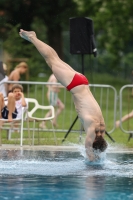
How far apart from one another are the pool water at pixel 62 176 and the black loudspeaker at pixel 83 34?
121 inches

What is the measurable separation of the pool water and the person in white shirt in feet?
5.48

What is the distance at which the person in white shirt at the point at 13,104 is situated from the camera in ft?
52.5

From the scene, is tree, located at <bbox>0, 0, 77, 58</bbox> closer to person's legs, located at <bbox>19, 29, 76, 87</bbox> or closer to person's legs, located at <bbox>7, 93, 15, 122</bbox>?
person's legs, located at <bbox>7, 93, 15, 122</bbox>

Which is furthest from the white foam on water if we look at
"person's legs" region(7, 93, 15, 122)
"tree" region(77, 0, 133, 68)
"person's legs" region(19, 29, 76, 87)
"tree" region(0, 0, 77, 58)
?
"tree" region(0, 0, 77, 58)

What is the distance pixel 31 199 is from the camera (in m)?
9.23

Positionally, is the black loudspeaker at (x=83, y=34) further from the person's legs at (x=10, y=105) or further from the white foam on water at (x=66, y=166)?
the white foam on water at (x=66, y=166)

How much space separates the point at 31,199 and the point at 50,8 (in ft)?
108

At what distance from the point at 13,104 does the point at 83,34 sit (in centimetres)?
216

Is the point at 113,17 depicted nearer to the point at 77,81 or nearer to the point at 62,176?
the point at 77,81

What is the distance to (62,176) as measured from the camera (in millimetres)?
11234

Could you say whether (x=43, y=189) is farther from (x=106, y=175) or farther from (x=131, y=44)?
(x=131, y=44)

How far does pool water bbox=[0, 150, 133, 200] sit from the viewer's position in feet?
31.7

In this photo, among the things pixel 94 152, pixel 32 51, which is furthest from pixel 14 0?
pixel 94 152

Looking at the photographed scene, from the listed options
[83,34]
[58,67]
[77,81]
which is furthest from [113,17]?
[77,81]
